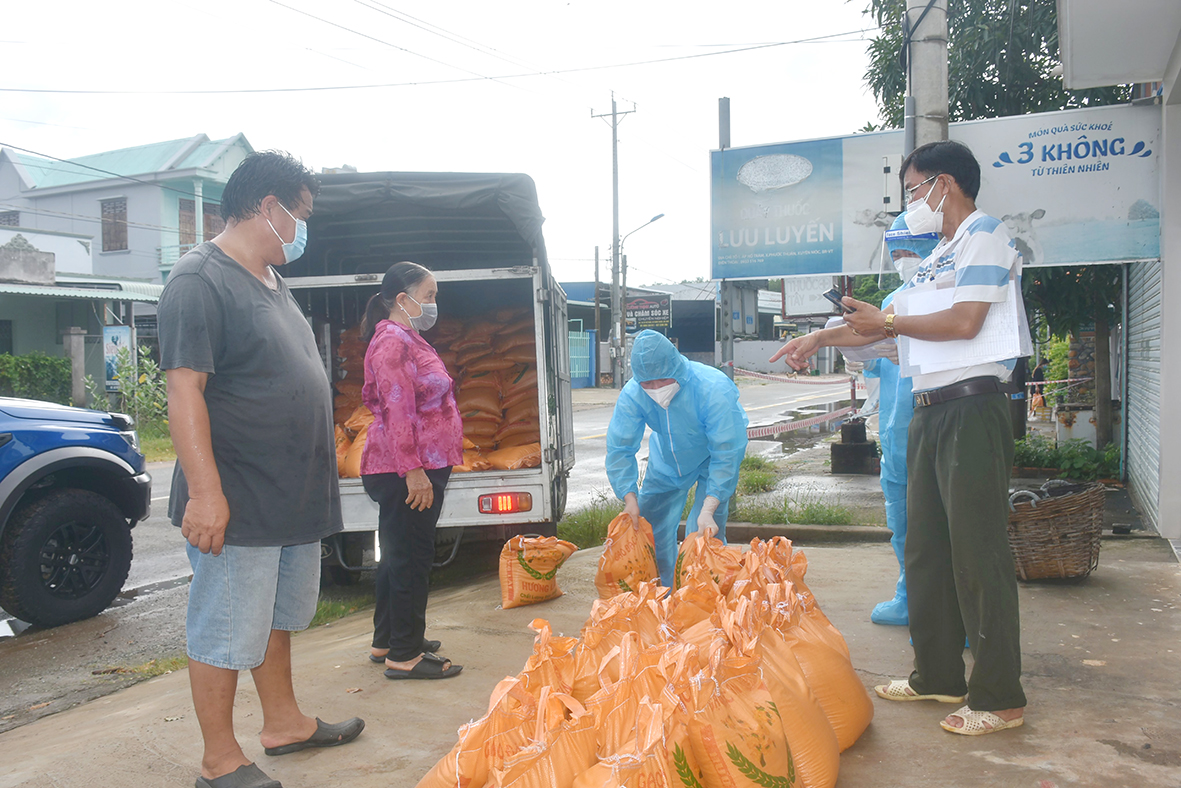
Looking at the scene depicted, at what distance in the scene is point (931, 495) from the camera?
2.88m

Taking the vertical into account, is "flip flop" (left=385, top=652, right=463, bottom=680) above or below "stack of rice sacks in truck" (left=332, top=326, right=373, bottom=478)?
below

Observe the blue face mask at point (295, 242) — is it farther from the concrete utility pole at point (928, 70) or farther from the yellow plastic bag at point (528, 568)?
the concrete utility pole at point (928, 70)

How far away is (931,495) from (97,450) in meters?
4.73

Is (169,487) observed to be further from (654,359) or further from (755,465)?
(654,359)

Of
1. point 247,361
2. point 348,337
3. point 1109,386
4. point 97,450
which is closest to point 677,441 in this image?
point 247,361

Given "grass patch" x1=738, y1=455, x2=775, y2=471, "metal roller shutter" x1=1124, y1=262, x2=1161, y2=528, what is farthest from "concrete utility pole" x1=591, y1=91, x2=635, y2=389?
"metal roller shutter" x1=1124, y1=262, x2=1161, y2=528

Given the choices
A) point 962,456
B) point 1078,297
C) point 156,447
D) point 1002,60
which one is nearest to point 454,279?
point 962,456

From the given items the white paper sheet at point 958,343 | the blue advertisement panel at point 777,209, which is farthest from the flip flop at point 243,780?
the blue advertisement panel at point 777,209

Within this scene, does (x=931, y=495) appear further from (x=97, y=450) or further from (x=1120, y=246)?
(x=97, y=450)

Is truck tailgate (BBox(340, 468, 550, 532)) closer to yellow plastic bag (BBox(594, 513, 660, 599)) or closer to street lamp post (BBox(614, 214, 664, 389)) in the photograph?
yellow plastic bag (BBox(594, 513, 660, 599))

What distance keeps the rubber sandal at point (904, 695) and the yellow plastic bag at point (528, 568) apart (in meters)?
1.98

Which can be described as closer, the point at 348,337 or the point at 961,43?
the point at 348,337

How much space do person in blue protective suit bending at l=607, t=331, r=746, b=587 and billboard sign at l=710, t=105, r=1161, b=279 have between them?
273 cm

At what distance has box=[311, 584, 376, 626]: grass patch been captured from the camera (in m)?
5.01
